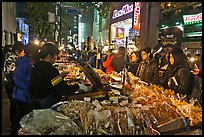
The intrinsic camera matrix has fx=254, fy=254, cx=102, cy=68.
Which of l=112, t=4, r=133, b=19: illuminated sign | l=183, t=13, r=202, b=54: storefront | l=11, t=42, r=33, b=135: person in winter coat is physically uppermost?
l=112, t=4, r=133, b=19: illuminated sign

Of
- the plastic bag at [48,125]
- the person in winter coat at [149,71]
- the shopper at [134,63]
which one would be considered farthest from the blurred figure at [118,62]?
the plastic bag at [48,125]

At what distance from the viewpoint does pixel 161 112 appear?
232 centimetres

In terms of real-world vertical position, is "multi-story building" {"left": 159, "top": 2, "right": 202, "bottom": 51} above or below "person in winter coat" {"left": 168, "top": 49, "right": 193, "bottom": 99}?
above

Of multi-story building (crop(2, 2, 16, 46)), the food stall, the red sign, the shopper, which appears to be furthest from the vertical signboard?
the food stall

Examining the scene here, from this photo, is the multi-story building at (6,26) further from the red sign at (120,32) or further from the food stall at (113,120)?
the food stall at (113,120)

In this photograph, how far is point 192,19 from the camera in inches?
405

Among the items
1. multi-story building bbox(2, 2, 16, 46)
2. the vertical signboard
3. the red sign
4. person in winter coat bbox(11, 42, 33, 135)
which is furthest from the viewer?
the red sign

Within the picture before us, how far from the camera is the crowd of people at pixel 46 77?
9.65 ft

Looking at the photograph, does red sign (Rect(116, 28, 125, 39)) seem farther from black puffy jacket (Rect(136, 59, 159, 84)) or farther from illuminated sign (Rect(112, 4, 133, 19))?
black puffy jacket (Rect(136, 59, 159, 84))

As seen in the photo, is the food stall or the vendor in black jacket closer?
the food stall

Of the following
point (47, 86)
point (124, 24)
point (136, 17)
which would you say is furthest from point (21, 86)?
point (124, 24)

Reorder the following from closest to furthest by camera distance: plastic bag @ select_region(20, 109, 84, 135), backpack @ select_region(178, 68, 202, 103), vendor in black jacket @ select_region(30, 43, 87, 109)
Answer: plastic bag @ select_region(20, 109, 84, 135)
vendor in black jacket @ select_region(30, 43, 87, 109)
backpack @ select_region(178, 68, 202, 103)

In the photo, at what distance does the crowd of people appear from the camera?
9.65 feet

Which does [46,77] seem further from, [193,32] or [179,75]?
[193,32]
